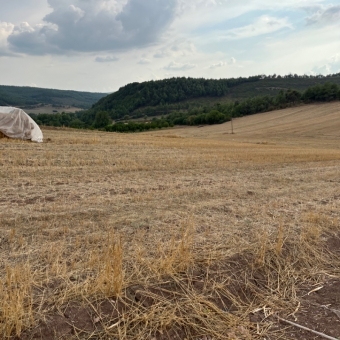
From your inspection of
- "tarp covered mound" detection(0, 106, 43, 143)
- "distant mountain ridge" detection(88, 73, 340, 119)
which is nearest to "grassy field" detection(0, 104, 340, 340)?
"tarp covered mound" detection(0, 106, 43, 143)

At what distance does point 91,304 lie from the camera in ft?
13.7

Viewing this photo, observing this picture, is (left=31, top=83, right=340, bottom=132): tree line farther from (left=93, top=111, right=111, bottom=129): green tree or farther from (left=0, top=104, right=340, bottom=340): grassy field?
(left=0, top=104, right=340, bottom=340): grassy field

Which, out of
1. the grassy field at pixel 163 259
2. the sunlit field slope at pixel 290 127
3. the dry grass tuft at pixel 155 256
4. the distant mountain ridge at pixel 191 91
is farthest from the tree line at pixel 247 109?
the grassy field at pixel 163 259

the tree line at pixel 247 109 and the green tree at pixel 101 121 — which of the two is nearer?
the tree line at pixel 247 109

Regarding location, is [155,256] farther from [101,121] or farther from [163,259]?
[101,121]

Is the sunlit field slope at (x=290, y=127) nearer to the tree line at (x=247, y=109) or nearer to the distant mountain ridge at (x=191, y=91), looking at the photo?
the tree line at (x=247, y=109)

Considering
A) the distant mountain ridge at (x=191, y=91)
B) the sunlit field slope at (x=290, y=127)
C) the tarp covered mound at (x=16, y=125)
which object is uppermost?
the distant mountain ridge at (x=191, y=91)

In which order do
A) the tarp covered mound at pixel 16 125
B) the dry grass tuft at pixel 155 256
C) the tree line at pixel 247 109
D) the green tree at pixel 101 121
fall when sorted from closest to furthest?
the dry grass tuft at pixel 155 256
the tarp covered mound at pixel 16 125
the tree line at pixel 247 109
the green tree at pixel 101 121

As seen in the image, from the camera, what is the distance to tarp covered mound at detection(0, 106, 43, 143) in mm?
21000

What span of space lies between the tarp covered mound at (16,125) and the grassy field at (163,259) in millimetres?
10280

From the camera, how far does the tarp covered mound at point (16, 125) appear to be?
21.0 m

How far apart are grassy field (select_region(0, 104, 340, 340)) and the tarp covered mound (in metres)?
10.3

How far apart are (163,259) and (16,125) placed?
18849mm

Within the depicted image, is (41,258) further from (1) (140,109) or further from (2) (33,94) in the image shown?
(2) (33,94)
